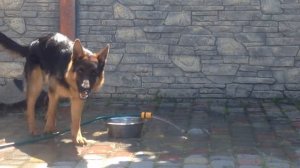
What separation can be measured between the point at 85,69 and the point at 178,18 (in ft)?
10.8

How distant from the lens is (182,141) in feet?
22.1

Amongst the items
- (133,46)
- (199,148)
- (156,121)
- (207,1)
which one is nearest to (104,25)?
(133,46)

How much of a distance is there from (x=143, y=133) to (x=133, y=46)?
99.1 inches

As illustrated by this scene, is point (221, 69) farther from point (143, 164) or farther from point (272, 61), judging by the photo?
point (143, 164)

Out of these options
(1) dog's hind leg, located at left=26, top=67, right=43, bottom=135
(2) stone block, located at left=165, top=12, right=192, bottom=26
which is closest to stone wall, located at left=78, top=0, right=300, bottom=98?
(2) stone block, located at left=165, top=12, right=192, bottom=26

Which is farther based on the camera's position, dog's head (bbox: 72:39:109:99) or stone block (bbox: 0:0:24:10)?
stone block (bbox: 0:0:24:10)

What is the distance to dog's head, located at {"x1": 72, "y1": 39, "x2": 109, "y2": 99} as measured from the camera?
20.5 feet

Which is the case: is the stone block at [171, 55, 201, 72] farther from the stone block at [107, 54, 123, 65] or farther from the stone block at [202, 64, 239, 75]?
the stone block at [107, 54, 123, 65]

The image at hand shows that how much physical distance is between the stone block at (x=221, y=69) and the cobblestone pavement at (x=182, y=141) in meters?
0.59

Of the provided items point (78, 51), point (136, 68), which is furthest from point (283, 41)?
point (78, 51)

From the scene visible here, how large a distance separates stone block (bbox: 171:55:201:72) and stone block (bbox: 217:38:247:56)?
14.9 inches

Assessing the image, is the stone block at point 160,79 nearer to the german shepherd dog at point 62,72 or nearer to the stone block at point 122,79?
the stone block at point 122,79

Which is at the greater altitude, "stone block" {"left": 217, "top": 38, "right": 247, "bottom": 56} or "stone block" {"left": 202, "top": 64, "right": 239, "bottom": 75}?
"stone block" {"left": 217, "top": 38, "right": 247, "bottom": 56}

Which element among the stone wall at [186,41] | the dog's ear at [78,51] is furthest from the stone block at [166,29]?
the dog's ear at [78,51]
